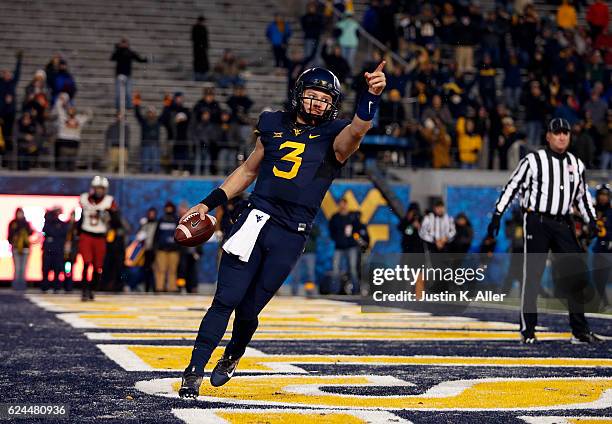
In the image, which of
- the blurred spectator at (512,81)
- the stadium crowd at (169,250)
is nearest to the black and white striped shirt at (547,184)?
the stadium crowd at (169,250)

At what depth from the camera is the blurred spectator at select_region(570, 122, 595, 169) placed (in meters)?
21.1

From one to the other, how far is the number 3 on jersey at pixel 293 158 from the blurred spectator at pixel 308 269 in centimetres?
1310

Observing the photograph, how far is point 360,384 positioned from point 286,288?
14.0 m

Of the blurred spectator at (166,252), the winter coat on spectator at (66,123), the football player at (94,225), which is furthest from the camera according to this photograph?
the winter coat on spectator at (66,123)

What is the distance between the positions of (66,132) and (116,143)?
0.88m

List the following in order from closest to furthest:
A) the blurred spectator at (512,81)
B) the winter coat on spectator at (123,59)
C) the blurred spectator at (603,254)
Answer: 1. the blurred spectator at (603,254)
2. the winter coat on spectator at (123,59)
3. the blurred spectator at (512,81)

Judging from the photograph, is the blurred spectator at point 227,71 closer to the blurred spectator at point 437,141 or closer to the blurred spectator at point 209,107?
the blurred spectator at point 209,107

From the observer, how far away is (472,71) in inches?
938

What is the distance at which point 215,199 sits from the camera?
6.49 m

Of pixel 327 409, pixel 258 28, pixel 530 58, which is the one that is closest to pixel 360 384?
pixel 327 409

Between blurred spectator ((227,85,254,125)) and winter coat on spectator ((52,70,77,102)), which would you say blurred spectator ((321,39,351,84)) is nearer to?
blurred spectator ((227,85,254,125))

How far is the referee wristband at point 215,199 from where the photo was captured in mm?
6449

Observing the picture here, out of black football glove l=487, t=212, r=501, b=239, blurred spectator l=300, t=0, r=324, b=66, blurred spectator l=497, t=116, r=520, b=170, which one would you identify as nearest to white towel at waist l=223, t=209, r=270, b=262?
black football glove l=487, t=212, r=501, b=239

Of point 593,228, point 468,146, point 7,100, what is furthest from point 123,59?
point 593,228
